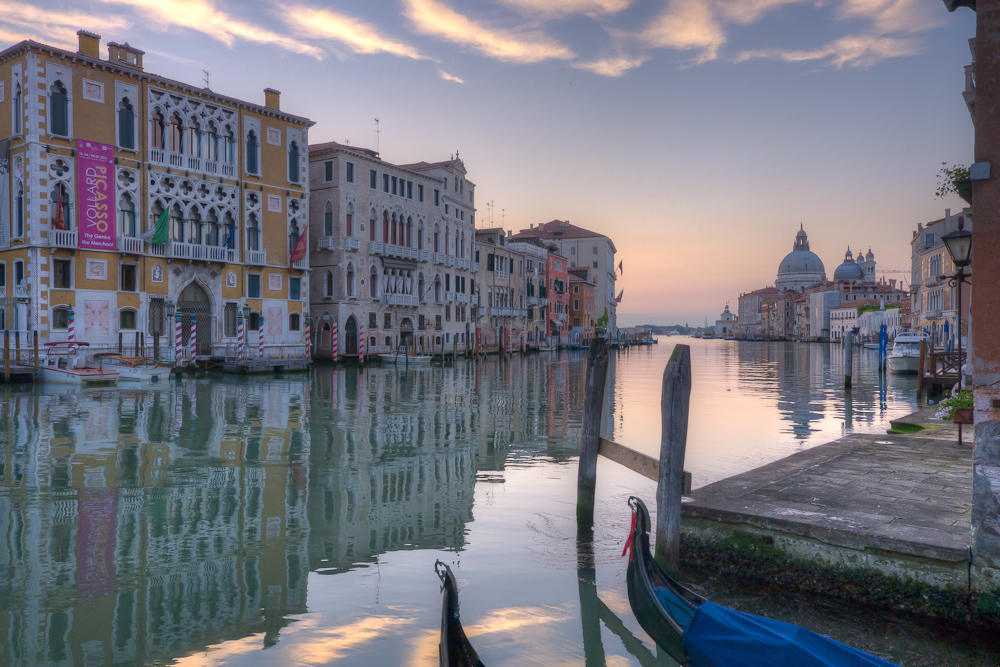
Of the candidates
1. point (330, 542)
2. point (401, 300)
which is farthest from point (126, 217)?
point (330, 542)

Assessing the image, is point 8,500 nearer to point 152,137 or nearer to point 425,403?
point 425,403

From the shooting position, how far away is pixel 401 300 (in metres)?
39.4

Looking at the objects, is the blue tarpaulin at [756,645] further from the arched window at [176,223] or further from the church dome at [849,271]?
the church dome at [849,271]

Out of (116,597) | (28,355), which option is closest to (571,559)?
(116,597)

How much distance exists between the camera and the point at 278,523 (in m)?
7.04

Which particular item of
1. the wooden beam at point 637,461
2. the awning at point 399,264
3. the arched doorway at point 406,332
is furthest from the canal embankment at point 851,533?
the arched doorway at point 406,332

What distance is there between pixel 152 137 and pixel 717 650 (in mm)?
28797

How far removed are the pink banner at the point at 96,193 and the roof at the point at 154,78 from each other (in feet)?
8.99

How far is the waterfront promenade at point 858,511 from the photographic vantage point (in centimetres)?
447

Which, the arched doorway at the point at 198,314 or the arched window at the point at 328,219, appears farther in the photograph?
the arched window at the point at 328,219

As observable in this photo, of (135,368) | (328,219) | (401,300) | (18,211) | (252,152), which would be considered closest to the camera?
(135,368)

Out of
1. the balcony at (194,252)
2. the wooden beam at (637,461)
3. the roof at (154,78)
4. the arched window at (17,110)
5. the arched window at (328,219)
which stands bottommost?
the wooden beam at (637,461)

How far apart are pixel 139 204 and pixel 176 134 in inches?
132

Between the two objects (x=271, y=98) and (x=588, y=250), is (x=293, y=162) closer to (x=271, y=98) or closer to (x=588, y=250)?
(x=271, y=98)
